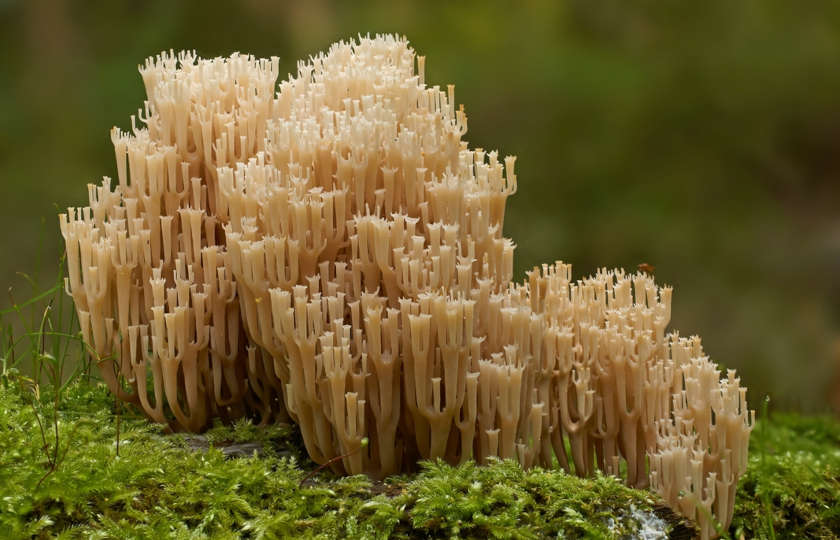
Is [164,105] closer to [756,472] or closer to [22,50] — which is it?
[756,472]

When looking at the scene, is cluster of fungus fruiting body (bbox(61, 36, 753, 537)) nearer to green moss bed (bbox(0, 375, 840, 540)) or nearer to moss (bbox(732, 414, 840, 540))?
green moss bed (bbox(0, 375, 840, 540))

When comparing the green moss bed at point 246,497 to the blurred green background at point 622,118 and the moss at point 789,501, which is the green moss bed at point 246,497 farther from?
the blurred green background at point 622,118

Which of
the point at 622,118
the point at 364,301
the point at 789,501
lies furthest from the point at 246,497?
the point at 622,118

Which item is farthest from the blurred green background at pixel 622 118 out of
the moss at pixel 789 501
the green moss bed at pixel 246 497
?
the green moss bed at pixel 246 497

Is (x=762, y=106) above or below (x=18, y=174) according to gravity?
above

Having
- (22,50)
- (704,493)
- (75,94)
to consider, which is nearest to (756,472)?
(704,493)

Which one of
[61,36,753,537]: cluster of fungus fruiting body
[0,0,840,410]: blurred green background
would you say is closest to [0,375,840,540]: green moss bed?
[61,36,753,537]: cluster of fungus fruiting body

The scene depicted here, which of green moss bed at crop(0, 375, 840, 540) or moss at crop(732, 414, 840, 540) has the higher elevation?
green moss bed at crop(0, 375, 840, 540)

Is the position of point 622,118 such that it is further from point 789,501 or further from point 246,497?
point 246,497
